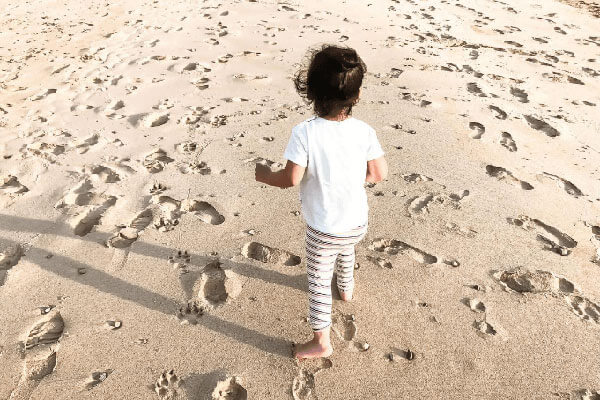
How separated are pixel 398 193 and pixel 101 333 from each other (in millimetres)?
1961

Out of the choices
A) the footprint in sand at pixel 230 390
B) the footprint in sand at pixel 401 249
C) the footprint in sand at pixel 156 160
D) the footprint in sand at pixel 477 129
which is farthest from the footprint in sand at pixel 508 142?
the footprint in sand at pixel 230 390

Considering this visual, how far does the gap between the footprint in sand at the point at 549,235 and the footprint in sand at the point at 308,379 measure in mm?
1537

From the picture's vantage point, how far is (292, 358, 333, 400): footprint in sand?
5.76 ft

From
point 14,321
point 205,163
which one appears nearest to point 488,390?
point 14,321

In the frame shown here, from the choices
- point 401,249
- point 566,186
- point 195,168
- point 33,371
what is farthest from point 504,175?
point 33,371

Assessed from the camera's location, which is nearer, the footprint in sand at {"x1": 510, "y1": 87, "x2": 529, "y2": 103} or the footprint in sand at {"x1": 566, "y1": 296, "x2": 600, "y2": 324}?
the footprint in sand at {"x1": 566, "y1": 296, "x2": 600, "y2": 324}

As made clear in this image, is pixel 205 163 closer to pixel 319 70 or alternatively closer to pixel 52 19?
pixel 319 70

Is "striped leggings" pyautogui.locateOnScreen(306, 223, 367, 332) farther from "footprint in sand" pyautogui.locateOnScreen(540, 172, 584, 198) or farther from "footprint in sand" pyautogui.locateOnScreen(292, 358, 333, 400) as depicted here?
"footprint in sand" pyautogui.locateOnScreen(540, 172, 584, 198)

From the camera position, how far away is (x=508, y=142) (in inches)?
139

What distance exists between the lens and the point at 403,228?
104 inches

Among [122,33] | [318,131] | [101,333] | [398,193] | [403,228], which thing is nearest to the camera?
[318,131]

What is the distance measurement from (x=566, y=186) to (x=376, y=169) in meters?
2.02

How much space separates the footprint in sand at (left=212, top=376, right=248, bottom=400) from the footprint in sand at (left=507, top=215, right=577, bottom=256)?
6.16ft

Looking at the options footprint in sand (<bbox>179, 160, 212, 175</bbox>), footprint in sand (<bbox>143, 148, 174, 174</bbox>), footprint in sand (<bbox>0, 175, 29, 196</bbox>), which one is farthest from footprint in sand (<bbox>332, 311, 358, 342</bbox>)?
footprint in sand (<bbox>0, 175, 29, 196</bbox>)
